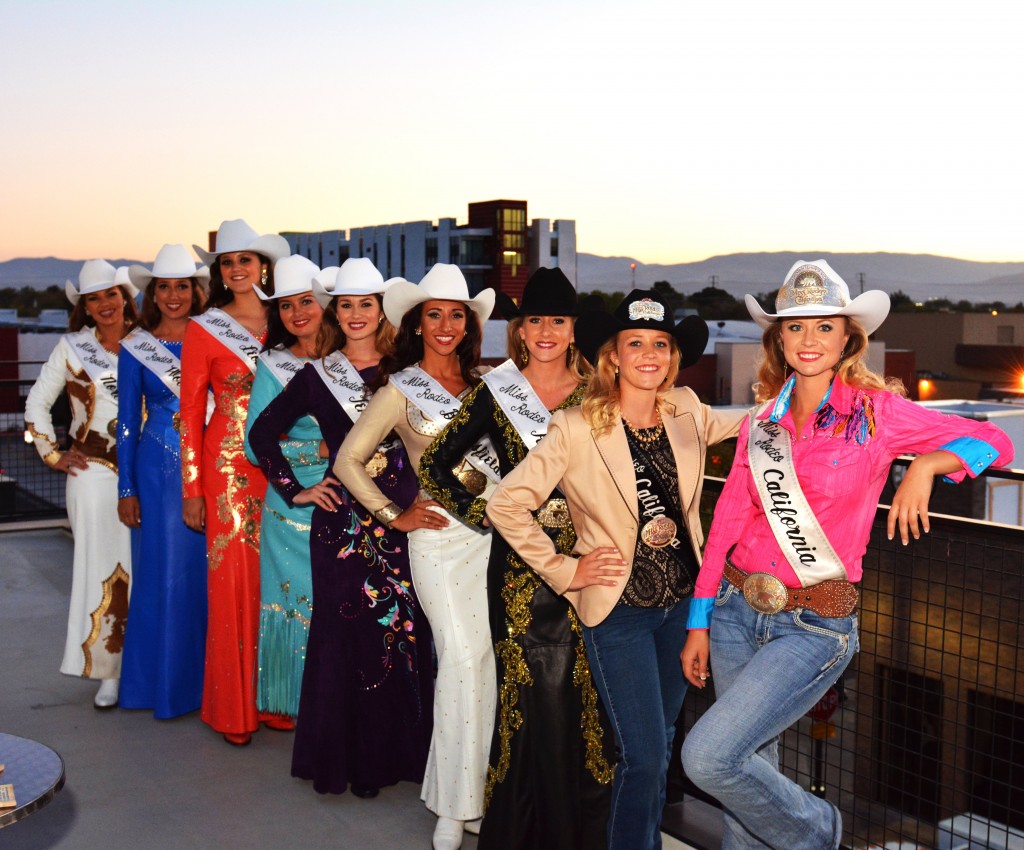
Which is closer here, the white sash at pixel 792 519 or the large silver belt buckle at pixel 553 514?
the white sash at pixel 792 519

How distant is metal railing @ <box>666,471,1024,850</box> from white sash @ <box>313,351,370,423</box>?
1271 mm

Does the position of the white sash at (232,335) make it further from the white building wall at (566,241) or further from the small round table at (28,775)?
the white building wall at (566,241)

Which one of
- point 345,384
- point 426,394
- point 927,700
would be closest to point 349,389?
point 345,384

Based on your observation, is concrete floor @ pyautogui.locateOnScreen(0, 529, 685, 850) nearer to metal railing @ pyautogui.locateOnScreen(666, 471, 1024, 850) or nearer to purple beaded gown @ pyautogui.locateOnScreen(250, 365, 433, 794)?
purple beaded gown @ pyautogui.locateOnScreen(250, 365, 433, 794)

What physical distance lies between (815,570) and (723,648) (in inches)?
13.3

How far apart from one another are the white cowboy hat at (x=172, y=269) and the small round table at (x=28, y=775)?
2571 mm

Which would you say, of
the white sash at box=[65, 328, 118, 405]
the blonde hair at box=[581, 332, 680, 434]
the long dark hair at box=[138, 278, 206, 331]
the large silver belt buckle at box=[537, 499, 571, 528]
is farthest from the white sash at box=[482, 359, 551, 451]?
the white sash at box=[65, 328, 118, 405]

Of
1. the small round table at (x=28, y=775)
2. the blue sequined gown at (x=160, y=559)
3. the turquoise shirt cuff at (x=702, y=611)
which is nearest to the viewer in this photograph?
the small round table at (x=28, y=775)

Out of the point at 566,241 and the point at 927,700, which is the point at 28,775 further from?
the point at 566,241

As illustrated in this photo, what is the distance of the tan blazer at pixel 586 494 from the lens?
306 centimetres

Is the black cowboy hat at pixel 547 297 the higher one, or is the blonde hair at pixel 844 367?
the black cowboy hat at pixel 547 297

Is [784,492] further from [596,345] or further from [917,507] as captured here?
[596,345]

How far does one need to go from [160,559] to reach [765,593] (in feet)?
9.78

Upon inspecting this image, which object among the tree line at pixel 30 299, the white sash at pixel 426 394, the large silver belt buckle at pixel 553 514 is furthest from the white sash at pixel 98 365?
the tree line at pixel 30 299
